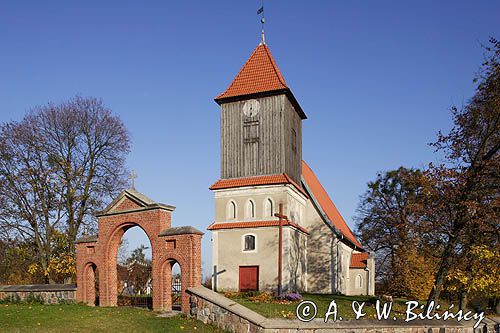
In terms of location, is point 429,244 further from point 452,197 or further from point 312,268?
point 312,268

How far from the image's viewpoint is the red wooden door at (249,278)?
27.0 metres

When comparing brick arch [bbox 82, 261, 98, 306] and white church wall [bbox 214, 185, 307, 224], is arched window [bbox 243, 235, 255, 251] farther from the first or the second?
brick arch [bbox 82, 261, 98, 306]

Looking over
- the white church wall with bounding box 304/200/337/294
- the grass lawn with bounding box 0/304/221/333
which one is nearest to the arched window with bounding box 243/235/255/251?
the white church wall with bounding box 304/200/337/294

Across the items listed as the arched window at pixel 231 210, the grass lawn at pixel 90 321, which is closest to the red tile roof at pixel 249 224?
the arched window at pixel 231 210

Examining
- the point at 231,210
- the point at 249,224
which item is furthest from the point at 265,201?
the point at 231,210

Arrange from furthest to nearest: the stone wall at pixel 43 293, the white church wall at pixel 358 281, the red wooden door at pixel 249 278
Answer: the white church wall at pixel 358 281 → the red wooden door at pixel 249 278 → the stone wall at pixel 43 293

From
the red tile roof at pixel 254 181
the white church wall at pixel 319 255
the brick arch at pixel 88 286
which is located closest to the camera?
A: the brick arch at pixel 88 286

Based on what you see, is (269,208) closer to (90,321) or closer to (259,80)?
(259,80)

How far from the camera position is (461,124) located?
56.5 ft

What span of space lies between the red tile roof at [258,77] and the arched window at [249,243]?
26.3ft

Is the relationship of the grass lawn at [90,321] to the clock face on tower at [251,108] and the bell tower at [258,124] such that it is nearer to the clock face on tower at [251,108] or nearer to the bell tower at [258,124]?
the bell tower at [258,124]

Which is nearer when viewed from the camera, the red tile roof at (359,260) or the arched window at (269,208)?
the arched window at (269,208)

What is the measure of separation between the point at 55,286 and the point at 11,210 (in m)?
8.74

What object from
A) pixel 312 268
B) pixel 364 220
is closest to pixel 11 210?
pixel 312 268
